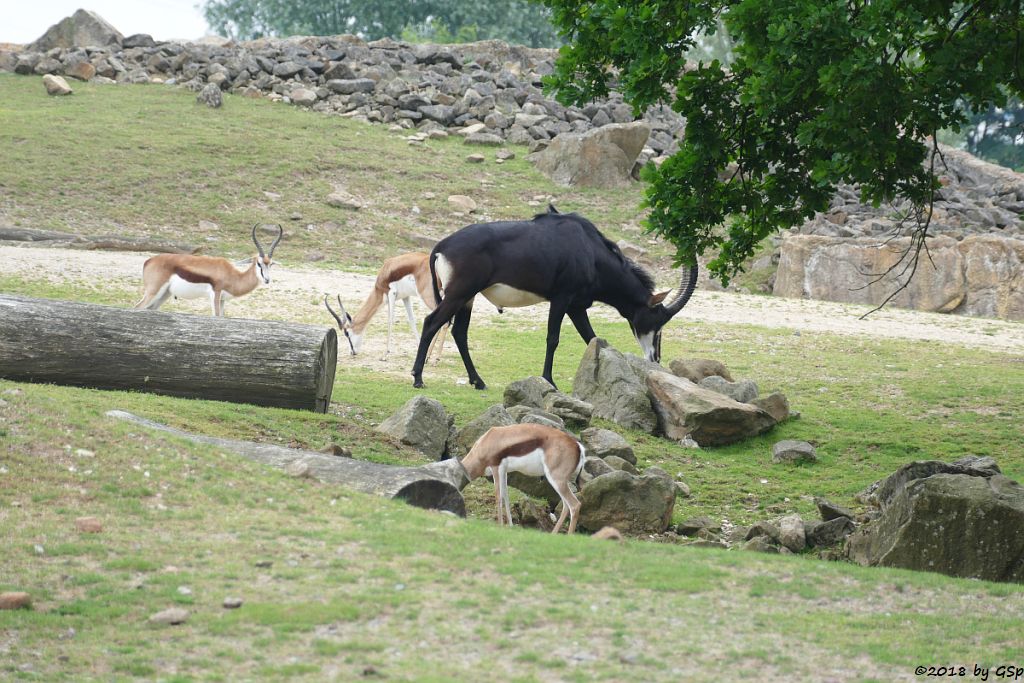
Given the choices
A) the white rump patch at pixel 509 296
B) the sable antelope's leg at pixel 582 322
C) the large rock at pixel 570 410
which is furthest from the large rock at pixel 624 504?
the sable antelope's leg at pixel 582 322

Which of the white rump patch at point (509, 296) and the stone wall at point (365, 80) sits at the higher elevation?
the stone wall at point (365, 80)


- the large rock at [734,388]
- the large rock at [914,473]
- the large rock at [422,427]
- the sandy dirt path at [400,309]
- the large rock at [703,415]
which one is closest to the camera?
the large rock at [914,473]

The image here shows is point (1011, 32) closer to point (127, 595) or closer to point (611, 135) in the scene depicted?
point (127, 595)

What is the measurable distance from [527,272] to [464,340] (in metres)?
1.40

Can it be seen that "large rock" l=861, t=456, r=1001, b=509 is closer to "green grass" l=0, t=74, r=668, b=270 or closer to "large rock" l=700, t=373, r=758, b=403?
"large rock" l=700, t=373, r=758, b=403

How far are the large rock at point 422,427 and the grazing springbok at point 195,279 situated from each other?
6554mm

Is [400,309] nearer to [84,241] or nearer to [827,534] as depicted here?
[84,241]

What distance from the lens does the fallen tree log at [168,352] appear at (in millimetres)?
11992

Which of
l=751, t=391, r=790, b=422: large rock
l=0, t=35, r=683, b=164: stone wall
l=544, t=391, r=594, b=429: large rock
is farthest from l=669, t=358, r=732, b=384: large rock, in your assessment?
l=0, t=35, r=683, b=164: stone wall

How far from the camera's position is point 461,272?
49.9ft

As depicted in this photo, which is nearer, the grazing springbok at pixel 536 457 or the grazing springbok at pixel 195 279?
the grazing springbok at pixel 536 457

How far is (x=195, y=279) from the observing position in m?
17.7

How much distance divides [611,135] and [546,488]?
26485mm

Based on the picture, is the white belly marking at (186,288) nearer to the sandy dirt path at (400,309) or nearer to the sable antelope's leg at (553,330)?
the sandy dirt path at (400,309)
